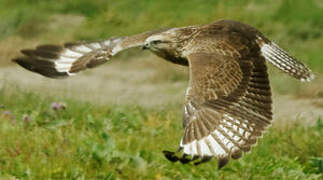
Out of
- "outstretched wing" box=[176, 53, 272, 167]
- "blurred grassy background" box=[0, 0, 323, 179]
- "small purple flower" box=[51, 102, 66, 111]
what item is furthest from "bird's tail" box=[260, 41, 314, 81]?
"small purple flower" box=[51, 102, 66, 111]

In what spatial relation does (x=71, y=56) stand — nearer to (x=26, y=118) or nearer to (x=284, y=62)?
(x=26, y=118)

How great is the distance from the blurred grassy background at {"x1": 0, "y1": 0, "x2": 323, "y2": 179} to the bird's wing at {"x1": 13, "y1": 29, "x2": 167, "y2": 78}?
1.75 feet

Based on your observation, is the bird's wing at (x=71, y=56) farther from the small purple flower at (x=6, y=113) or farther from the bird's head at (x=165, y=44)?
the small purple flower at (x=6, y=113)

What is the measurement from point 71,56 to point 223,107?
6.67ft

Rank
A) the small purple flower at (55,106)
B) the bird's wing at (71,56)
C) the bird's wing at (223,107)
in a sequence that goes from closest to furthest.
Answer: the bird's wing at (223,107) → the bird's wing at (71,56) → the small purple flower at (55,106)

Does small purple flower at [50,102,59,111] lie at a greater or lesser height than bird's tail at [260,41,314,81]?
lesser

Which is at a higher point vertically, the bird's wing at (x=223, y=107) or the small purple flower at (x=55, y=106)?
the bird's wing at (x=223, y=107)

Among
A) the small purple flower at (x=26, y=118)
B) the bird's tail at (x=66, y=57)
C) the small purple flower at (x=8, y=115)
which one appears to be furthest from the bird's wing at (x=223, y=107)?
the small purple flower at (x=8, y=115)

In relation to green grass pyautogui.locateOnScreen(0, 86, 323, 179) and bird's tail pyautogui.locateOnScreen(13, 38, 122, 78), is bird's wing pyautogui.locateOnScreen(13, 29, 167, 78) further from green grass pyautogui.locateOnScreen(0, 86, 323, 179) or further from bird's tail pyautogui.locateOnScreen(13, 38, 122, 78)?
green grass pyautogui.locateOnScreen(0, 86, 323, 179)

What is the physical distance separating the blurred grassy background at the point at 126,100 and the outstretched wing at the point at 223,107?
0.58 m

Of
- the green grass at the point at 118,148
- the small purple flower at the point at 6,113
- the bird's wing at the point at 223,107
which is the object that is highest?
the bird's wing at the point at 223,107

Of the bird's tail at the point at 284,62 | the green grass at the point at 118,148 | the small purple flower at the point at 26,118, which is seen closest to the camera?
the green grass at the point at 118,148

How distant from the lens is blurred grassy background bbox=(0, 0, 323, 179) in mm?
6348

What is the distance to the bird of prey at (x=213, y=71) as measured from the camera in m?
5.49
